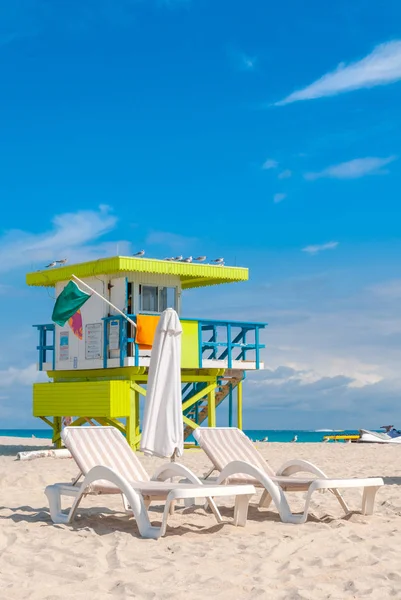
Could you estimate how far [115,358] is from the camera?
63.3 ft

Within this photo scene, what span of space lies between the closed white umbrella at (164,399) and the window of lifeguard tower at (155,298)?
8635 millimetres

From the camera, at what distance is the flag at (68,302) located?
19516 mm

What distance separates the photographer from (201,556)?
6.70 meters

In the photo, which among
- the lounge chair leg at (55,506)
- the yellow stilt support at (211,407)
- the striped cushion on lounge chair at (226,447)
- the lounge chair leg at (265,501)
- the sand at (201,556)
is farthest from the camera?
the yellow stilt support at (211,407)

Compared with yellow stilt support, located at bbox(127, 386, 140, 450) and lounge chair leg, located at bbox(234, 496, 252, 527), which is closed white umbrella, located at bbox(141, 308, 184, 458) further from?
yellow stilt support, located at bbox(127, 386, 140, 450)

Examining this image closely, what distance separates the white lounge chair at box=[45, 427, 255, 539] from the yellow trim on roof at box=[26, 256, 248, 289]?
1000cm

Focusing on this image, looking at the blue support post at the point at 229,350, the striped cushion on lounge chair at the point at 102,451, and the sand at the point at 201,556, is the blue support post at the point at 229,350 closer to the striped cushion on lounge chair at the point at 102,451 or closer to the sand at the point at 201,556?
the sand at the point at 201,556

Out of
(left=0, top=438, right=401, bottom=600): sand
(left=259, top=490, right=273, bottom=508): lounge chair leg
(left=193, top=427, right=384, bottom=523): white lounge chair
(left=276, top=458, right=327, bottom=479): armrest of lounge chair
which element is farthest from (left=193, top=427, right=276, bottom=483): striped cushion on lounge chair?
(left=0, top=438, right=401, bottom=600): sand

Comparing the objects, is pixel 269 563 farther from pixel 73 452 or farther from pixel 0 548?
pixel 73 452

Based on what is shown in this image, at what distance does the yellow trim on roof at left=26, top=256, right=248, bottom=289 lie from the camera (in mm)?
19125

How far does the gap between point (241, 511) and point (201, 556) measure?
4.71ft

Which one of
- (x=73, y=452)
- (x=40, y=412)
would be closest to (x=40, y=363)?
(x=40, y=412)

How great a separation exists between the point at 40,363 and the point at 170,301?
12.8ft

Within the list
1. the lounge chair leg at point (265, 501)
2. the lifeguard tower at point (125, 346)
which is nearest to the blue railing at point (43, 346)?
the lifeguard tower at point (125, 346)
